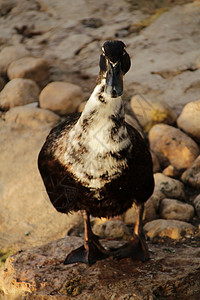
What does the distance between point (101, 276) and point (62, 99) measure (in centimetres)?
307

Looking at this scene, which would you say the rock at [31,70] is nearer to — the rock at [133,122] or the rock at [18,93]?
the rock at [18,93]

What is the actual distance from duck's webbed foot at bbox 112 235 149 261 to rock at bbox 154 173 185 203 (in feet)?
3.54

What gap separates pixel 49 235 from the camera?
4047 mm

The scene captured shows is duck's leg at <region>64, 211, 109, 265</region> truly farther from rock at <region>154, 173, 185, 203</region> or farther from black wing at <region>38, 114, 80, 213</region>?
rock at <region>154, 173, 185, 203</region>

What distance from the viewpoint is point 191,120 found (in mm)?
4828

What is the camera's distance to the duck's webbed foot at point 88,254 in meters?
3.04

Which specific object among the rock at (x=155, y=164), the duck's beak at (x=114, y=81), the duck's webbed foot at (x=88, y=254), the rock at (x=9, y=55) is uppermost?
the duck's beak at (x=114, y=81)

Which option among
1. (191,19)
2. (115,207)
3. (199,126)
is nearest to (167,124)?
(199,126)

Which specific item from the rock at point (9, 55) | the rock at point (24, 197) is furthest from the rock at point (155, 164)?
the rock at point (9, 55)

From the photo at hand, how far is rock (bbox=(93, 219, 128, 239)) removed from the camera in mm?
3741

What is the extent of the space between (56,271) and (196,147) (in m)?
2.45

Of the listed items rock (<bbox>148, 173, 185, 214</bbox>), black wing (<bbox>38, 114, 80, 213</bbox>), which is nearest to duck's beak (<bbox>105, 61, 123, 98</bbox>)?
black wing (<bbox>38, 114, 80, 213</bbox>)

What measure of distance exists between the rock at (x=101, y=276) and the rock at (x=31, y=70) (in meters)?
3.32

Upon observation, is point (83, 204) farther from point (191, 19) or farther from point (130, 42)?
point (191, 19)
